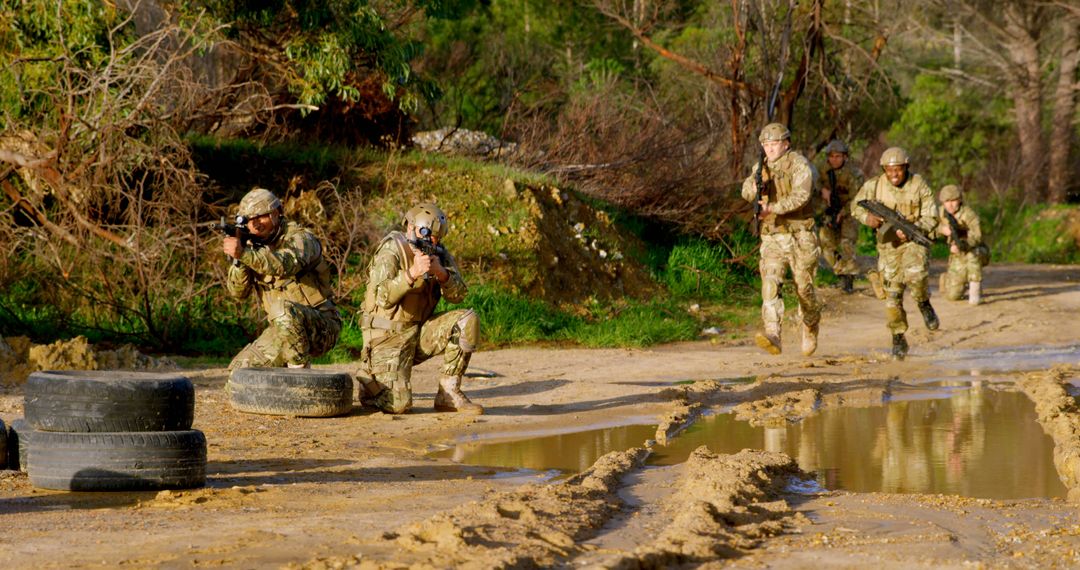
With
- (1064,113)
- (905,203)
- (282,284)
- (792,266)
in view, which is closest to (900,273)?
(905,203)

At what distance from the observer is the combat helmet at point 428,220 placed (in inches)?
367

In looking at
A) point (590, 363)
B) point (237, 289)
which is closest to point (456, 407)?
point (237, 289)

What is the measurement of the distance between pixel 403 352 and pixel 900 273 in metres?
5.68

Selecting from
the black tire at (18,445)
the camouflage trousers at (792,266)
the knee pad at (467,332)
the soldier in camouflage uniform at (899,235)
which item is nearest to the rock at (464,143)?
the soldier in camouflage uniform at (899,235)

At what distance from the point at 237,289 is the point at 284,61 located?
22.6ft

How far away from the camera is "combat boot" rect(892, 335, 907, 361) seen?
1298 centimetres

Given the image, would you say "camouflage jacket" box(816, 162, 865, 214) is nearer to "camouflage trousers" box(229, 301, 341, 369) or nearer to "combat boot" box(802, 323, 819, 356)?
"combat boot" box(802, 323, 819, 356)

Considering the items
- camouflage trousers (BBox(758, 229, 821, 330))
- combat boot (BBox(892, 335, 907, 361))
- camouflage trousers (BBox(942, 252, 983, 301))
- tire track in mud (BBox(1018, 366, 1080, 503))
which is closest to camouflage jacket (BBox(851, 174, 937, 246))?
combat boot (BBox(892, 335, 907, 361))

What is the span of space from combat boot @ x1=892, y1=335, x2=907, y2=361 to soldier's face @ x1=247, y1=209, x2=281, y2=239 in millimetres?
6120

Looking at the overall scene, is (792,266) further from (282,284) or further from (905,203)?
(282,284)

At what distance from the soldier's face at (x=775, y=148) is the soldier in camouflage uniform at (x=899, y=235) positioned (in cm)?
130

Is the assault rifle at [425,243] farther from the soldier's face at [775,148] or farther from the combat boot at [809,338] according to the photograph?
the combat boot at [809,338]

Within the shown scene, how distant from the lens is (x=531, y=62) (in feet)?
84.4

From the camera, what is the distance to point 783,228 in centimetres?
1251
